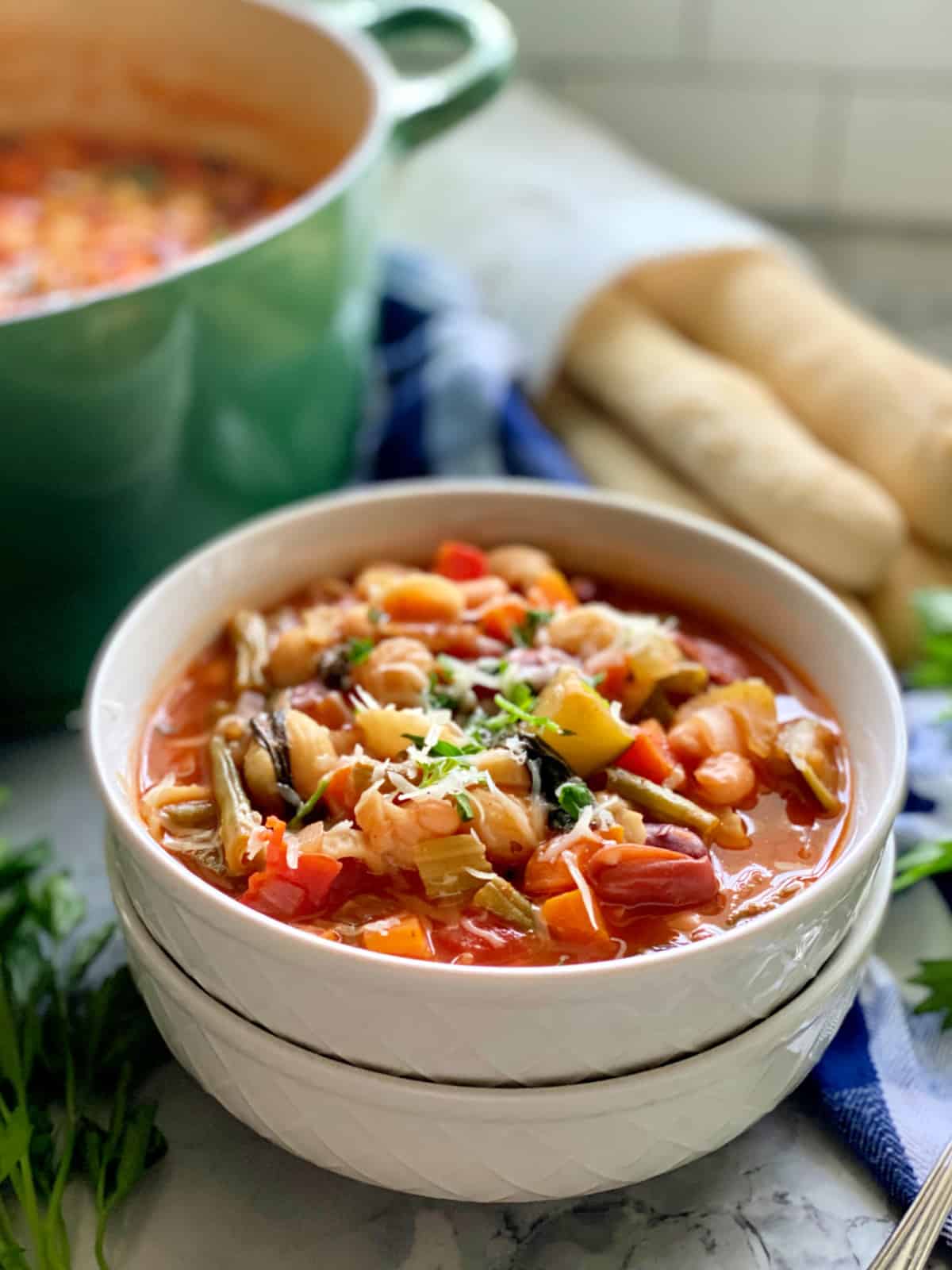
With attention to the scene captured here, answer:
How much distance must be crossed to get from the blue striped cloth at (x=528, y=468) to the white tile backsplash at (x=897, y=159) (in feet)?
2.59

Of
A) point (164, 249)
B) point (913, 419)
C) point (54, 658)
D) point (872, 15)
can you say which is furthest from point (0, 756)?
point (872, 15)

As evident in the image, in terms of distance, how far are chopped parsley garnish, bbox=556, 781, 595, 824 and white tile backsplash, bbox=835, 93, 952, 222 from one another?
5.58 ft

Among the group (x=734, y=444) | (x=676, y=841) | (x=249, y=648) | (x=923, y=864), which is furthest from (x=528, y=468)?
(x=676, y=841)

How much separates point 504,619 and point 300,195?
0.93 meters

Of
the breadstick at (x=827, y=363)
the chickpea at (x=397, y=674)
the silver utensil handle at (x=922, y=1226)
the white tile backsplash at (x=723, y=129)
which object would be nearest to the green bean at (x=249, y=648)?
the chickpea at (x=397, y=674)

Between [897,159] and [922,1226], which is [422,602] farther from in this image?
[897,159]

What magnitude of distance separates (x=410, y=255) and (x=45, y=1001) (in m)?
1.16

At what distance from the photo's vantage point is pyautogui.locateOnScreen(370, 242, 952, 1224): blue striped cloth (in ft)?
3.74

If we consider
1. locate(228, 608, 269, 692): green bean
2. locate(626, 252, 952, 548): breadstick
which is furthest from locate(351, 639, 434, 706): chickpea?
locate(626, 252, 952, 548): breadstick

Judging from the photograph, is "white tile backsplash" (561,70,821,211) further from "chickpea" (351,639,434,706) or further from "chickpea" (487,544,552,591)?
"chickpea" (351,639,434,706)

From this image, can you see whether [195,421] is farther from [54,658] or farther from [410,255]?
[410,255]

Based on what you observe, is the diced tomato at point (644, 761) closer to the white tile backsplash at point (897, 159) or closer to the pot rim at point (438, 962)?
the pot rim at point (438, 962)

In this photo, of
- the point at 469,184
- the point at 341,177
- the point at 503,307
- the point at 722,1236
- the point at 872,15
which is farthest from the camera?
the point at 872,15

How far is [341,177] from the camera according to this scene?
1.50 metres
